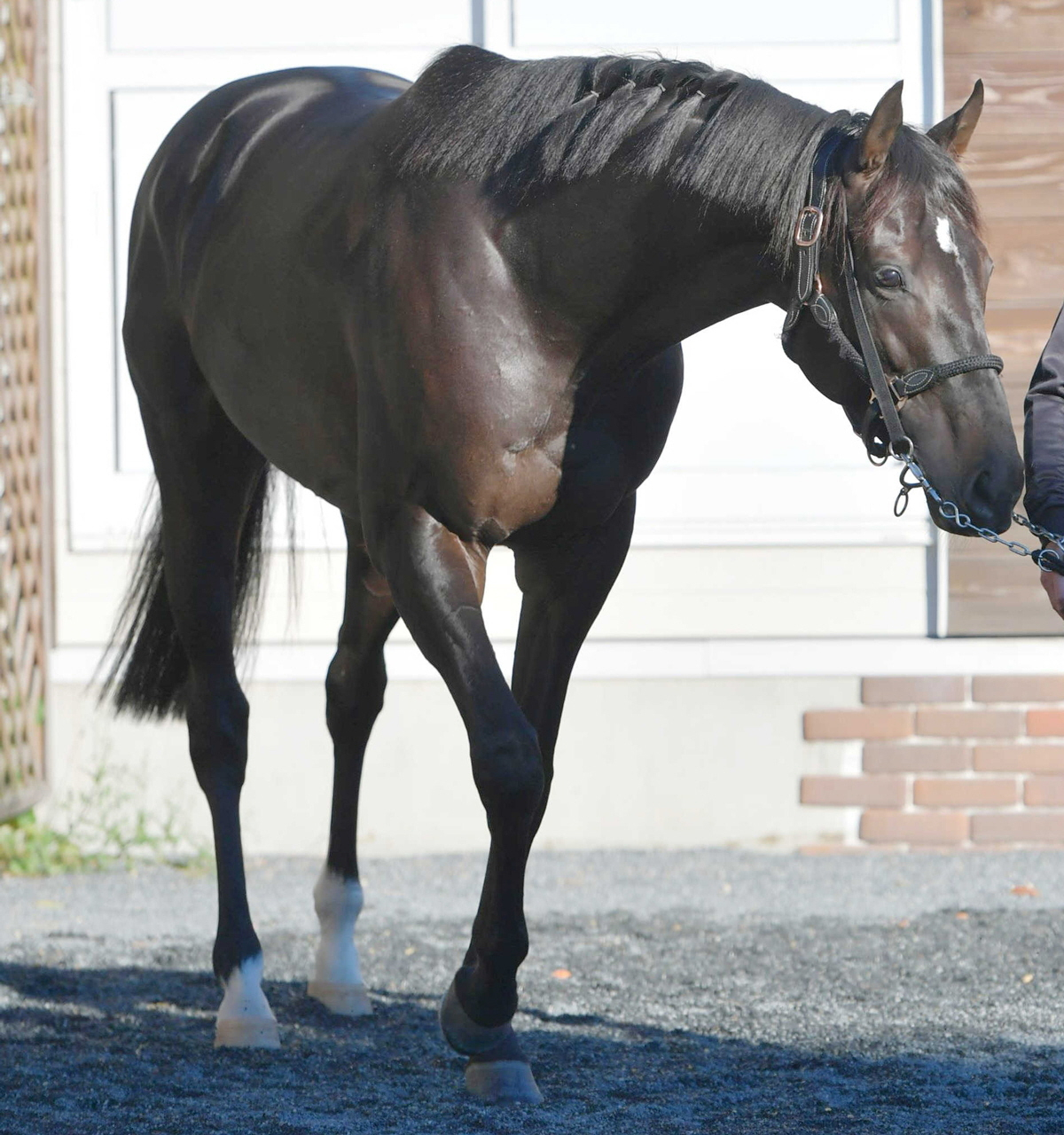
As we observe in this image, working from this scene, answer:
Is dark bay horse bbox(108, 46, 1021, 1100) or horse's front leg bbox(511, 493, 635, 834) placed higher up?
dark bay horse bbox(108, 46, 1021, 1100)

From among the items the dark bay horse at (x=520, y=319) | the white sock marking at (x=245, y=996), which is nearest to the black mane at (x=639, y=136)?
the dark bay horse at (x=520, y=319)

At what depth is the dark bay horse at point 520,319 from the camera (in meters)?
2.31

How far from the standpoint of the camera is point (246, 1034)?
3.17 m

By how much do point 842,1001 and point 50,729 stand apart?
2.97m

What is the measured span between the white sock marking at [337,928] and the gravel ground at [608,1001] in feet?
0.32

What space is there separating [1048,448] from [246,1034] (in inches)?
74.2

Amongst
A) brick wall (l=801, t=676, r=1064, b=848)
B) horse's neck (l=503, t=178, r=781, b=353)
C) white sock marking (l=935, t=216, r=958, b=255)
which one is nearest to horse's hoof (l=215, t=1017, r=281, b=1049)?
horse's neck (l=503, t=178, r=781, b=353)

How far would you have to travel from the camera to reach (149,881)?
5082 mm

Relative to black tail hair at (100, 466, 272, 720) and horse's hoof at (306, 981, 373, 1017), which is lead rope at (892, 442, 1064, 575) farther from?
black tail hair at (100, 466, 272, 720)

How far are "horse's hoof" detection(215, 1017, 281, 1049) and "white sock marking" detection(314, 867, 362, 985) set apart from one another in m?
0.33

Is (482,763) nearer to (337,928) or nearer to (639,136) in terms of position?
(639,136)

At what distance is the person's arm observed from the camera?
8.47 feet

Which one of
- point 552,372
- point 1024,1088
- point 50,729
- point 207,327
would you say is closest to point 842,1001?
point 1024,1088

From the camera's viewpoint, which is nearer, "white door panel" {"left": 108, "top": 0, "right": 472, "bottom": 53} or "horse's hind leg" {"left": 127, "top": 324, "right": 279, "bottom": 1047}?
"horse's hind leg" {"left": 127, "top": 324, "right": 279, "bottom": 1047}
